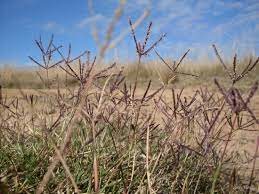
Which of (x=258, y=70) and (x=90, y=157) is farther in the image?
(x=258, y=70)

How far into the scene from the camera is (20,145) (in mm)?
1606

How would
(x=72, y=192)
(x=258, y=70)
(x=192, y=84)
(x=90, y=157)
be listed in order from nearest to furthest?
(x=72, y=192), (x=90, y=157), (x=192, y=84), (x=258, y=70)

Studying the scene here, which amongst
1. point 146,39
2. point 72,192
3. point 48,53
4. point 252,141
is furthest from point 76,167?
point 252,141

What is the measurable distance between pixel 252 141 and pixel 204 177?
1620 millimetres

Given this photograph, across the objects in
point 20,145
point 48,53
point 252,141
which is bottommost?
point 252,141

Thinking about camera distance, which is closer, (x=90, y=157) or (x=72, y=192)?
(x=72, y=192)

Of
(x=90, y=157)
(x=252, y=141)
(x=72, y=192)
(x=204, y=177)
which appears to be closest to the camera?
(x=72, y=192)

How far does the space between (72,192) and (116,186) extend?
18 centimetres

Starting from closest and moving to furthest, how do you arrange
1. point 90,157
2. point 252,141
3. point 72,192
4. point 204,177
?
1. point 72,192
2. point 90,157
3. point 204,177
4. point 252,141

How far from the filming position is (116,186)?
139 centimetres

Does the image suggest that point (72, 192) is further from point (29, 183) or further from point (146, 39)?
point (146, 39)

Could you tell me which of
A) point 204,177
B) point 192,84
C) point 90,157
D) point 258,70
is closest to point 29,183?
point 90,157

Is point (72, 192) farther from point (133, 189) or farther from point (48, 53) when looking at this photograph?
point (48, 53)

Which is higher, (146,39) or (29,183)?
(146,39)
